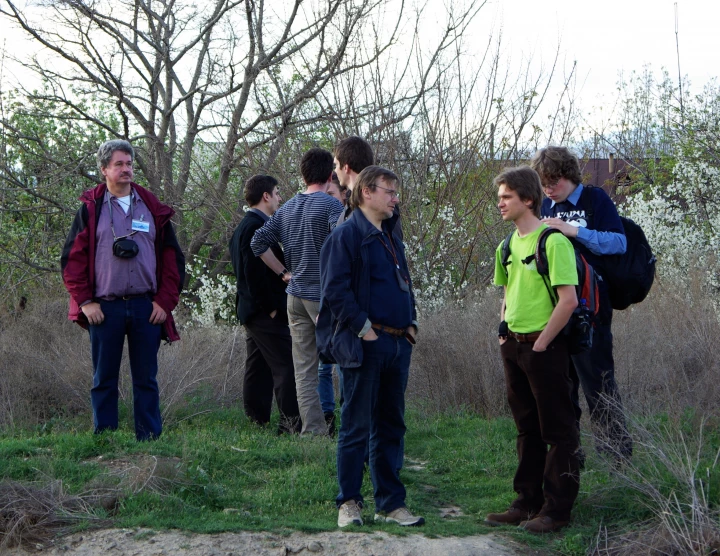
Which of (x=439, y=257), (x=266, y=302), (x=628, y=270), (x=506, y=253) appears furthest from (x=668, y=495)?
(x=439, y=257)

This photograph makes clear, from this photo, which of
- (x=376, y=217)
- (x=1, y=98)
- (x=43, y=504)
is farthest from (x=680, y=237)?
(x=1, y=98)

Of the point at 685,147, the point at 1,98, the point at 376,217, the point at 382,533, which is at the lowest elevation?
the point at 382,533

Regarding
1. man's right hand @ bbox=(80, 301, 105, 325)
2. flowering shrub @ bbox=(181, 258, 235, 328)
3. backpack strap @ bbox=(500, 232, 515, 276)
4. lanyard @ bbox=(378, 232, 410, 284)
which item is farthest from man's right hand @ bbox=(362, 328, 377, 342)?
flowering shrub @ bbox=(181, 258, 235, 328)

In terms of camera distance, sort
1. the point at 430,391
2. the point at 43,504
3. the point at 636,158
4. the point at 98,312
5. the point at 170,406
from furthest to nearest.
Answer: the point at 636,158, the point at 430,391, the point at 170,406, the point at 98,312, the point at 43,504

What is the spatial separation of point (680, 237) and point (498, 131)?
9.43 feet

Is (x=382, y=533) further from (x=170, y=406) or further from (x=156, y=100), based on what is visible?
(x=156, y=100)

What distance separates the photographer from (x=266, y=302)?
277 inches

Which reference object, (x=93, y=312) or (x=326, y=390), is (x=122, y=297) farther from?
(x=326, y=390)

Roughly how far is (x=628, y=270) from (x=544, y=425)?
1.17 metres

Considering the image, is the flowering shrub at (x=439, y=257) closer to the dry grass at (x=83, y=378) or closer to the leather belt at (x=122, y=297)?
the dry grass at (x=83, y=378)

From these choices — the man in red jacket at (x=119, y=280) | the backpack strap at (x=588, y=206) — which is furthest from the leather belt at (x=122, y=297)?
the backpack strap at (x=588, y=206)

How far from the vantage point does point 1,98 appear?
15281mm

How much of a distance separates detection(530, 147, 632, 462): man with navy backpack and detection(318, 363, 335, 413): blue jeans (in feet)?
7.94

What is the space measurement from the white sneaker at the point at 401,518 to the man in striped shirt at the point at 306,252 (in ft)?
6.38
